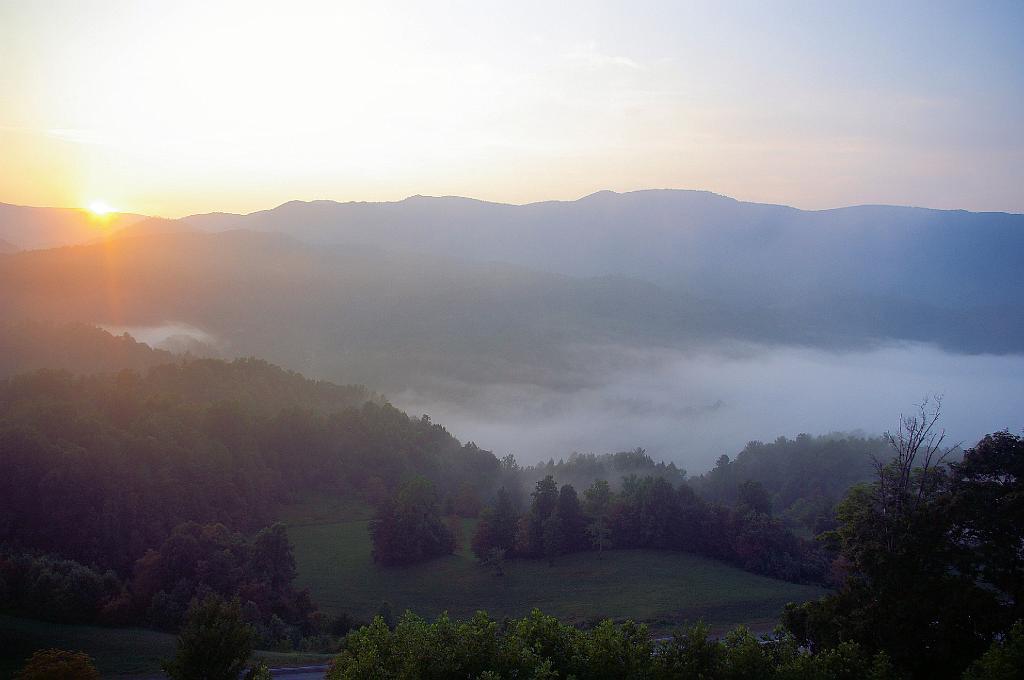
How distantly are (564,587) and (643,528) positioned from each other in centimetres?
859

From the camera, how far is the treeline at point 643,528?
43.9m

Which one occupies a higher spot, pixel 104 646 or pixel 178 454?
pixel 178 454

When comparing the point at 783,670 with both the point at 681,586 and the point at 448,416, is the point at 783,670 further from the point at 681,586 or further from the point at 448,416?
the point at 448,416

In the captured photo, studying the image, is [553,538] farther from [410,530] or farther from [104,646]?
[104,646]

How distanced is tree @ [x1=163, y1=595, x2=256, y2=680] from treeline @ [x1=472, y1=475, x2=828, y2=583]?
90.5ft

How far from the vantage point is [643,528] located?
46094mm

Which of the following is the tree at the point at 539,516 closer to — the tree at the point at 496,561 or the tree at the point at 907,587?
the tree at the point at 496,561

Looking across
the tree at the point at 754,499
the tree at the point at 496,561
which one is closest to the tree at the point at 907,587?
the tree at the point at 496,561

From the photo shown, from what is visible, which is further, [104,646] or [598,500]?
[598,500]

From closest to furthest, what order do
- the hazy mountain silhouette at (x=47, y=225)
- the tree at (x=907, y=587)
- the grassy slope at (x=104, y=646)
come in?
the tree at (x=907, y=587) < the grassy slope at (x=104, y=646) < the hazy mountain silhouette at (x=47, y=225)

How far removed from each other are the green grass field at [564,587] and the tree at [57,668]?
58.7 ft

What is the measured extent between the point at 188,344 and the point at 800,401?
131 meters

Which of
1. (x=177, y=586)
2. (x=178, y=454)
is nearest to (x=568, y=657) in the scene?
(x=177, y=586)

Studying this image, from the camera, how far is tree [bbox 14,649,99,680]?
15289mm
